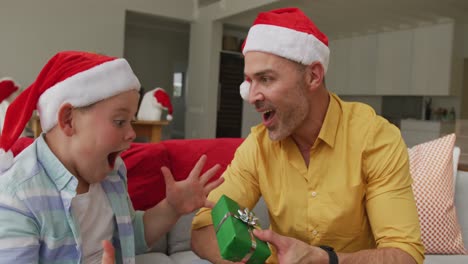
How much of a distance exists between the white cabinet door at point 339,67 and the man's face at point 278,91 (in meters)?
6.86

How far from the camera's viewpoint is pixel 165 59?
9.56m

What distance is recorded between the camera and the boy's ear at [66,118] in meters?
1.11

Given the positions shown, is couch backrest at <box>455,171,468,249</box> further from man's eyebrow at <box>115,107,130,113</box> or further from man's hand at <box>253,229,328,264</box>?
man's eyebrow at <box>115,107,130,113</box>

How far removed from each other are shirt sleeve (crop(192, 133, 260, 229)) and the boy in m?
0.09

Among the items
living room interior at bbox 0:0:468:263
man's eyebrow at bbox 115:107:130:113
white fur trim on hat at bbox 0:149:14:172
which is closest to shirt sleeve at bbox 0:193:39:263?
white fur trim on hat at bbox 0:149:14:172

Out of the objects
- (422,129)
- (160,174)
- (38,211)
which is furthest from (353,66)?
(38,211)

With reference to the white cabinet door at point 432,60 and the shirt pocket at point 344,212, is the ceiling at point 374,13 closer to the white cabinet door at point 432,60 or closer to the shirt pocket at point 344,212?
the white cabinet door at point 432,60

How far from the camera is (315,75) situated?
1283 mm

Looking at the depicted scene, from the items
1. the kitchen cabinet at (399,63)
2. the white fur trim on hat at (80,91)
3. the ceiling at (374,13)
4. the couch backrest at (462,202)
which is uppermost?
the ceiling at (374,13)

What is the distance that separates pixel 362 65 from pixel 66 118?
22.8 ft

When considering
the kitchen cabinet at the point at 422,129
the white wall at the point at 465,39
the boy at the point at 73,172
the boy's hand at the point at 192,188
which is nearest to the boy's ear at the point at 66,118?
the boy at the point at 73,172

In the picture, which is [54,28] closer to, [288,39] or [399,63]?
[399,63]

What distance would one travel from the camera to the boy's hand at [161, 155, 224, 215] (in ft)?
4.02

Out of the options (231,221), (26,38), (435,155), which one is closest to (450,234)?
(435,155)
